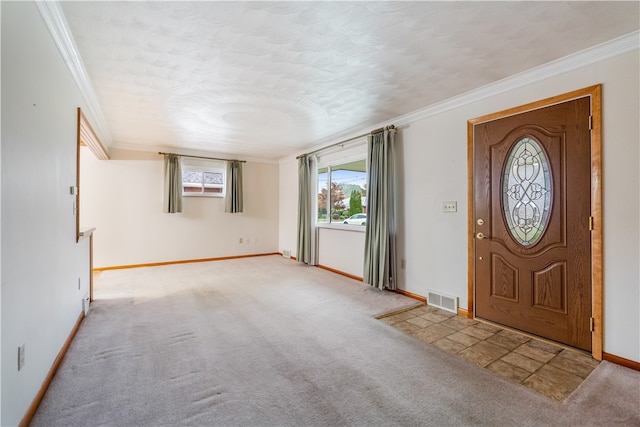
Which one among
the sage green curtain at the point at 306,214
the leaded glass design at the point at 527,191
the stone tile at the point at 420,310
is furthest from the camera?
the sage green curtain at the point at 306,214

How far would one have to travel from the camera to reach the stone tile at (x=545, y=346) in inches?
92.5

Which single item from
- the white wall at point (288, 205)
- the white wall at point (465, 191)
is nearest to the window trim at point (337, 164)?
the white wall at point (465, 191)

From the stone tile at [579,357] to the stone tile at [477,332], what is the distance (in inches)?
20.6

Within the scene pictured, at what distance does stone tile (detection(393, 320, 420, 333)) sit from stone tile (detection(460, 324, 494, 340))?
449 millimetres

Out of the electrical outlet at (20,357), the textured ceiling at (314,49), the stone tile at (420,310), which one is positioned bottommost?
the stone tile at (420,310)

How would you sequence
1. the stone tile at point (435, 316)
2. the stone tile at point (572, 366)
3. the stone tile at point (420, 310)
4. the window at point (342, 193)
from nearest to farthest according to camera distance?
the stone tile at point (572, 366)
the stone tile at point (435, 316)
the stone tile at point (420, 310)
the window at point (342, 193)

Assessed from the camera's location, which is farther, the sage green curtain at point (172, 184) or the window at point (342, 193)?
the sage green curtain at point (172, 184)

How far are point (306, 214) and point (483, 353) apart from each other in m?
3.88

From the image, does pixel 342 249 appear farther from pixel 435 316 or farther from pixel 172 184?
pixel 172 184

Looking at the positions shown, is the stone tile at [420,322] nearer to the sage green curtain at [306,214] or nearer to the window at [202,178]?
the sage green curtain at [306,214]

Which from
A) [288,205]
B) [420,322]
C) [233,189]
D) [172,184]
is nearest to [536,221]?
[420,322]

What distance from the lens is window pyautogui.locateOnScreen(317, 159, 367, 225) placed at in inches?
187

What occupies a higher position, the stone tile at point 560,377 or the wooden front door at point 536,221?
the wooden front door at point 536,221

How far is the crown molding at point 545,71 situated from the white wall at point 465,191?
36mm
